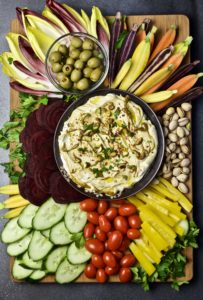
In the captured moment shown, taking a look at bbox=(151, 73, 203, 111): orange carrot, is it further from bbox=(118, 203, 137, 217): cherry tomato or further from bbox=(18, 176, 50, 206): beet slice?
bbox=(18, 176, 50, 206): beet slice

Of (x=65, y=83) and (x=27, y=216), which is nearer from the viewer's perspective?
(x=65, y=83)

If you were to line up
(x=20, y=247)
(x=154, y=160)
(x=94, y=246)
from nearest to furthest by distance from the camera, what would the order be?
(x=154, y=160) < (x=94, y=246) < (x=20, y=247)

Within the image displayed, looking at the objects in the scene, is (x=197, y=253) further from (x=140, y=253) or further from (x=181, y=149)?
(x=181, y=149)

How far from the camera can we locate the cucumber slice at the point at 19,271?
297 centimetres

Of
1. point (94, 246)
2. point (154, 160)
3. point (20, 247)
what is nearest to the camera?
point (154, 160)

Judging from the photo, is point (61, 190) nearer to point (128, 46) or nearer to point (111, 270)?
A: point (111, 270)

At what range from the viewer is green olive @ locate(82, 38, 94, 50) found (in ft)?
9.32

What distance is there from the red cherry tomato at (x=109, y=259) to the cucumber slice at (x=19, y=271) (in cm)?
44

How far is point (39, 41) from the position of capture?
2965 millimetres

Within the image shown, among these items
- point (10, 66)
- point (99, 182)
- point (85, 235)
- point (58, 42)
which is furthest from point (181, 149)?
point (10, 66)

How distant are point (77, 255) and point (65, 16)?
1335 millimetres

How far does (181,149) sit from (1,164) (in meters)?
1.03

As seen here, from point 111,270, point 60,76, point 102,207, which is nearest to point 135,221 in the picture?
point 102,207

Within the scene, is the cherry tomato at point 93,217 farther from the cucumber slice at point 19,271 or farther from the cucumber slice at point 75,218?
the cucumber slice at point 19,271
